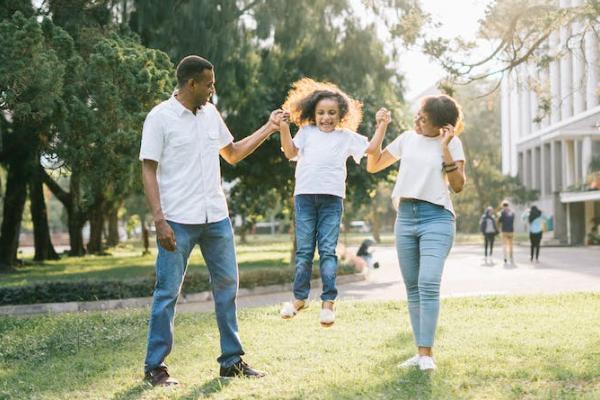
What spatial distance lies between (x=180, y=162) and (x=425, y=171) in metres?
1.77

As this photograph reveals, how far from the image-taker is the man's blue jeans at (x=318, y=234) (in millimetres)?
6156

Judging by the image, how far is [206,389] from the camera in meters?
5.51

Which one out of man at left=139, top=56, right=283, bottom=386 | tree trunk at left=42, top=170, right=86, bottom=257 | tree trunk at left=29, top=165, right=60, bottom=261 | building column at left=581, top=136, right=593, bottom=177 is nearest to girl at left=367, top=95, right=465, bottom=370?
man at left=139, top=56, right=283, bottom=386

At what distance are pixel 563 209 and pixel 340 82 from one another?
2517 cm

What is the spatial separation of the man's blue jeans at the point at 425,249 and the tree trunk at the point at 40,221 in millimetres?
24011

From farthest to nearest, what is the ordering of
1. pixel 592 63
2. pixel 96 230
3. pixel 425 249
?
pixel 96 230, pixel 592 63, pixel 425 249

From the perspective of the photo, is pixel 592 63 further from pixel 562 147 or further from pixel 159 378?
pixel 562 147

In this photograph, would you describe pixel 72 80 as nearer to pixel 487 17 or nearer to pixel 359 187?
pixel 487 17

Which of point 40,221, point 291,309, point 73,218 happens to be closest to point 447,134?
point 291,309

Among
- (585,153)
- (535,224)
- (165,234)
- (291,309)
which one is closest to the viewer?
(165,234)

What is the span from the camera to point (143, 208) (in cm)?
4584

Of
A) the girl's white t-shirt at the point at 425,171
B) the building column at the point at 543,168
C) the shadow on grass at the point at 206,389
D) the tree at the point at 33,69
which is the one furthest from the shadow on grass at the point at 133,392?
the building column at the point at 543,168

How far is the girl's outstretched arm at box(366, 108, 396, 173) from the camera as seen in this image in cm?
605

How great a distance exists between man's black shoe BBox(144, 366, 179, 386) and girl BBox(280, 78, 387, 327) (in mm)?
1003
